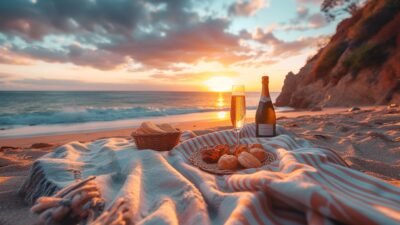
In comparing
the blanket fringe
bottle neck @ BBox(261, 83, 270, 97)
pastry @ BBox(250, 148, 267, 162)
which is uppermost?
bottle neck @ BBox(261, 83, 270, 97)

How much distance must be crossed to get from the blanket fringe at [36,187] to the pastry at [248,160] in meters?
1.23

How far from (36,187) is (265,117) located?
2.30 meters

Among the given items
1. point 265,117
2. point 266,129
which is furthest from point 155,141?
point 265,117

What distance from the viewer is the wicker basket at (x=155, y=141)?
2734 mm

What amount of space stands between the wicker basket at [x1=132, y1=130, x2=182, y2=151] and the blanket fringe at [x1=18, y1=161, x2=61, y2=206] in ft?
2.92

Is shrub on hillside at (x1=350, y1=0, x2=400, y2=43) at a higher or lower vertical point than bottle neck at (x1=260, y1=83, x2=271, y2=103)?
higher

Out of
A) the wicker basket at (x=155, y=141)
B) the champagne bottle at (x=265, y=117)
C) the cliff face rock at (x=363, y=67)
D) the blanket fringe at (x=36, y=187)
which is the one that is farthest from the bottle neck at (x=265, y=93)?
the cliff face rock at (x=363, y=67)

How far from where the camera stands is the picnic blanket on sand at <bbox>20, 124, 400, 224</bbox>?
3.34 ft

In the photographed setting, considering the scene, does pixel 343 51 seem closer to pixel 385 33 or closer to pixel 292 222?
pixel 385 33

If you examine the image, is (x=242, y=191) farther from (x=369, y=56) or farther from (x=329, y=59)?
(x=329, y=59)

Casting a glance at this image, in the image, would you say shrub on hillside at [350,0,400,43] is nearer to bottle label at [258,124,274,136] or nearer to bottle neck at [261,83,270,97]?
bottle neck at [261,83,270,97]

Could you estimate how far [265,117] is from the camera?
3242 millimetres

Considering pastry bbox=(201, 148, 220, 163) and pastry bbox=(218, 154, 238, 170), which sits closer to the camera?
pastry bbox=(218, 154, 238, 170)

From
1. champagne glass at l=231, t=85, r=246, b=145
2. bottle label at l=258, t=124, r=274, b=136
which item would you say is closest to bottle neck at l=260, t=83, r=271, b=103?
bottle label at l=258, t=124, r=274, b=136
